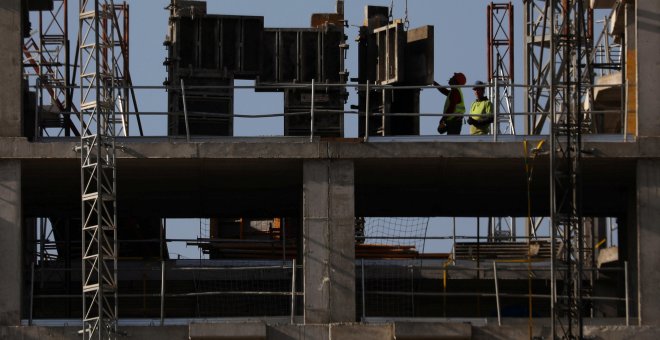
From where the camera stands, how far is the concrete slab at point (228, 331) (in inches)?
1494

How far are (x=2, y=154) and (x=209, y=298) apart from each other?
1057cm

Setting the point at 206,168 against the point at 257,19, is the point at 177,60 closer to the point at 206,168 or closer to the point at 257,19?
the point at 257,19

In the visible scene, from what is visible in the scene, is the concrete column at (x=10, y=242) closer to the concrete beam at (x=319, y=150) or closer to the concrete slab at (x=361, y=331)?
the concrete beam at (x=319, y=150)

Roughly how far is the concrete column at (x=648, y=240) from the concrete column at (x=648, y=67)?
0.88 meters

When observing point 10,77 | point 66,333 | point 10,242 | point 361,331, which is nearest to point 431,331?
point 361,331

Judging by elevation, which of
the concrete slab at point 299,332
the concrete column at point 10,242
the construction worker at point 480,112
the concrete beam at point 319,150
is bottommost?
the concrete slab at point 299,332

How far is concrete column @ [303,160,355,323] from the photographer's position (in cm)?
3888

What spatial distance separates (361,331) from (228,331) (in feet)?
8.74

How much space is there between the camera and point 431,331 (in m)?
38.0

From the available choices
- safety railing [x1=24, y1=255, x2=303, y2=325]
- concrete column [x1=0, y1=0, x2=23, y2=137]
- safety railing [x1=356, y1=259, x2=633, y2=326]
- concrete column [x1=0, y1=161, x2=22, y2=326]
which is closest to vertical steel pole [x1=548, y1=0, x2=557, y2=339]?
safety railing [x1=356, y1=259, x2=633, y2=326]

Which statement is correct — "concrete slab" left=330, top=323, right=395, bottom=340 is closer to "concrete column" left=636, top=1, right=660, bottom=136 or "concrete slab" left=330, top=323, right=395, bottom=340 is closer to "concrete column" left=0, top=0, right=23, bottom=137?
"concrete column" left=636, top=1, right=660, bottom=136

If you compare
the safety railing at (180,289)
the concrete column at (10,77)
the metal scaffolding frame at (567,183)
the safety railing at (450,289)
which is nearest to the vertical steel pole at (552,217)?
the metal scaffolding frame at (567,183)

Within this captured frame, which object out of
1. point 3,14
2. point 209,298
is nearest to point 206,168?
point 3,14

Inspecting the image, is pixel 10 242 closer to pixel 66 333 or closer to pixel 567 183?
Answer: pixel 66 333
